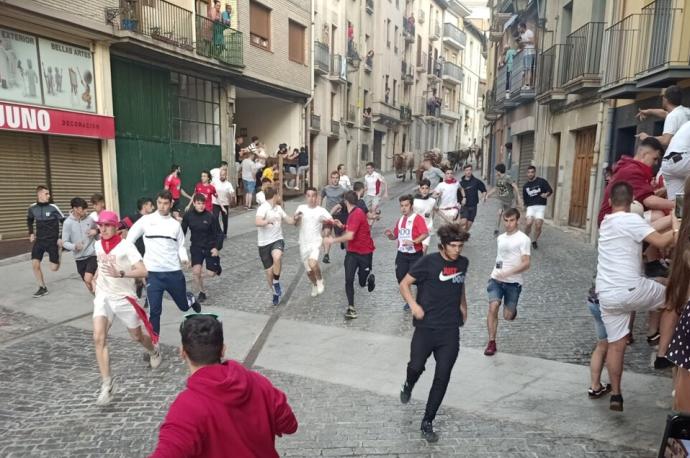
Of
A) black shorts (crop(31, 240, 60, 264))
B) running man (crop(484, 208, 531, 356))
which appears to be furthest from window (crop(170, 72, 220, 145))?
running man (crop(484, 208, 531, 356))

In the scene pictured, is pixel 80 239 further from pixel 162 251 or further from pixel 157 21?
pixel 157 21

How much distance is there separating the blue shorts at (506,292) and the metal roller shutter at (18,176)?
1088 cm

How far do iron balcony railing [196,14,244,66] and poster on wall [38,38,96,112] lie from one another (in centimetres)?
438

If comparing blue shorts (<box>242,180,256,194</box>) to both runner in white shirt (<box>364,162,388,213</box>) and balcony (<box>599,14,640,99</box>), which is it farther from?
balcony (<box>599,14,640,99</box>)

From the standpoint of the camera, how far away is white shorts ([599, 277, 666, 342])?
13.6 ft

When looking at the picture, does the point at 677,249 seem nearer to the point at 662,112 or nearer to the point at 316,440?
the point at 316,440

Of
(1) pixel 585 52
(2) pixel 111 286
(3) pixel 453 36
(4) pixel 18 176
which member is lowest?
(2) pixel 111 286

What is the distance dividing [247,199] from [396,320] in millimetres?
12480

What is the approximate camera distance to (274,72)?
21266 millimetres

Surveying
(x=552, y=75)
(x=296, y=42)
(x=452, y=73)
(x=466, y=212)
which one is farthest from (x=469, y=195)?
(x=452, y=73)

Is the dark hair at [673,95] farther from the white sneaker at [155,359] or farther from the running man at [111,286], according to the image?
the white sneaker at [155,359]

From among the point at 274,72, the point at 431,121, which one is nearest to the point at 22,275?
the point at 274,72

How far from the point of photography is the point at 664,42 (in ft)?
32.7

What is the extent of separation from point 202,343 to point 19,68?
1189 cm
